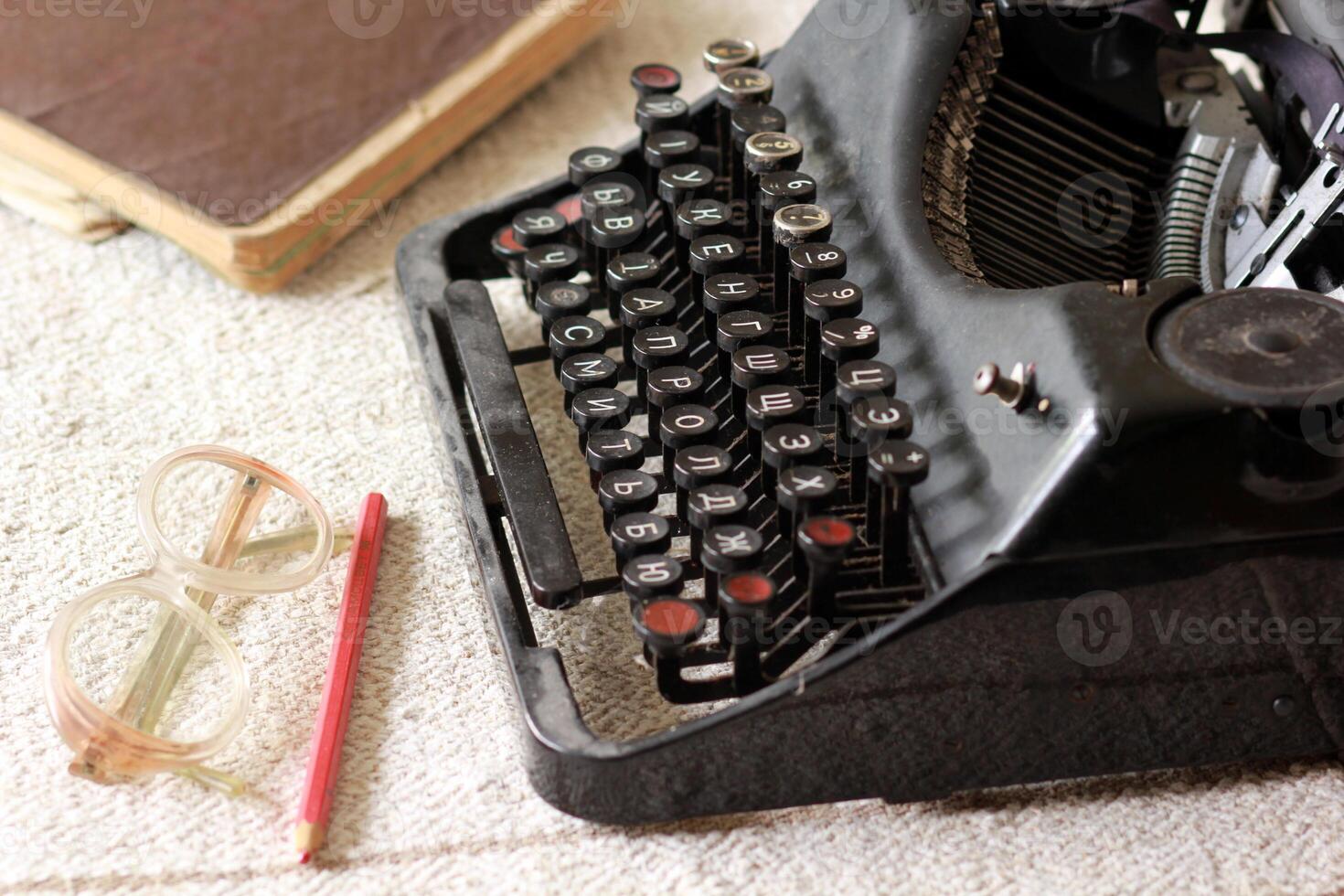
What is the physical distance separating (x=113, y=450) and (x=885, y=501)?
83 centimetres

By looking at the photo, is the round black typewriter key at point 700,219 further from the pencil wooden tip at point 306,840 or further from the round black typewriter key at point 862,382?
the pencil wooden tip at point 306,840

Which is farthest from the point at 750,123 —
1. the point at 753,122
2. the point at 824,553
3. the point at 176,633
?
the point at 176,633

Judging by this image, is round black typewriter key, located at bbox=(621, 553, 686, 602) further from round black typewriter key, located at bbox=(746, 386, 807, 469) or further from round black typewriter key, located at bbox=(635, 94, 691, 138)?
round black typewriter key, located at bbox=(635, 94, 691, 138)

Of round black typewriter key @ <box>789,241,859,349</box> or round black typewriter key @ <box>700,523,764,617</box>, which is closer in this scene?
round black typewriter key @ <box>700,523,764,617</box>

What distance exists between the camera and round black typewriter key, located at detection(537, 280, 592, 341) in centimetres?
136

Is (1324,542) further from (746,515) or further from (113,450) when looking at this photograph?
(113,450)

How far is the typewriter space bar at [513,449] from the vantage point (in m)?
1.16

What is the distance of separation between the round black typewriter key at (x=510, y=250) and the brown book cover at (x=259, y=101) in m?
0.28

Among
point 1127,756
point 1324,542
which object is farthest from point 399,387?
point 1324,542

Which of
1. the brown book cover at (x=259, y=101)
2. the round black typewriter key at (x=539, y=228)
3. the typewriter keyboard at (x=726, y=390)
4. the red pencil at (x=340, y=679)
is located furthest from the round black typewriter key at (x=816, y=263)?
the brown book cover at (x=259, y=101)

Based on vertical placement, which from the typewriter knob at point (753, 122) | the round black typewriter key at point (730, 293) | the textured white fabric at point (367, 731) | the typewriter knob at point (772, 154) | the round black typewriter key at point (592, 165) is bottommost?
the textured white fabric at point (367, 731)

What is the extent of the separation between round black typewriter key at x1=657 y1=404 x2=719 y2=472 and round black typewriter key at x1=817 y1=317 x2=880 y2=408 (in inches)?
4.1

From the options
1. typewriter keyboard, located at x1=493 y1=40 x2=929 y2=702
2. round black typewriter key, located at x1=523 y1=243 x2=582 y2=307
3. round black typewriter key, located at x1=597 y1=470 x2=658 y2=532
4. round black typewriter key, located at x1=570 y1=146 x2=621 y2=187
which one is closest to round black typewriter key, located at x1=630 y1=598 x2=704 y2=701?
typewriter keyboard, located at x1=493 y1=40 x2=929 y2=702

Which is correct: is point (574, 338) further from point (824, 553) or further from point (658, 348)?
point (824, 553)
